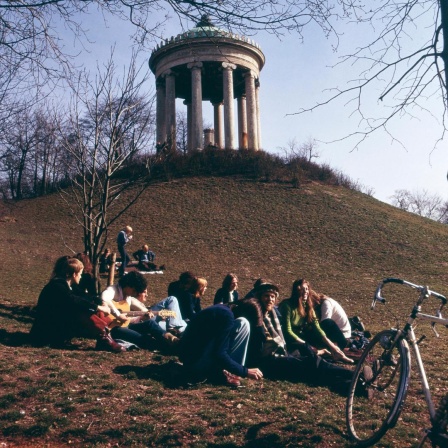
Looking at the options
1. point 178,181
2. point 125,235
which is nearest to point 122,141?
point 125,235

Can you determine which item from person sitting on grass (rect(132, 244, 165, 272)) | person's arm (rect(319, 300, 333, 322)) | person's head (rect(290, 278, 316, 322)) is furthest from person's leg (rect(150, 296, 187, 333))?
person sitting on grass (rect(132, 244, 165, 272))

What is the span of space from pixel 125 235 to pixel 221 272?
12.6ft

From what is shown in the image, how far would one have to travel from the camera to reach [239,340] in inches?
225

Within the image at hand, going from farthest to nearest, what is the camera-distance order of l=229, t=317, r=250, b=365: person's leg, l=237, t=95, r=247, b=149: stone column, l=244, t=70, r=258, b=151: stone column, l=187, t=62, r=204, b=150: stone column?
l=237, t=95, r=247, b=149: stone column
l=244, t=70, r=258, b=151: stone column
l=187, t=62, r=204, b=150: stone column
l=229, t=317, r=250, b=365: person's leg

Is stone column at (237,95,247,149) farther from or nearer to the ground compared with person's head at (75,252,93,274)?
farther from the ground

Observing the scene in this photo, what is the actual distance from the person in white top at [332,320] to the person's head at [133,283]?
2.51m

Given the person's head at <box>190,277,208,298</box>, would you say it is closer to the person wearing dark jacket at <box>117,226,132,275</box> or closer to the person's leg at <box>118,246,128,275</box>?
the person wearing dark jacket at <box>117,226,132,275</box>

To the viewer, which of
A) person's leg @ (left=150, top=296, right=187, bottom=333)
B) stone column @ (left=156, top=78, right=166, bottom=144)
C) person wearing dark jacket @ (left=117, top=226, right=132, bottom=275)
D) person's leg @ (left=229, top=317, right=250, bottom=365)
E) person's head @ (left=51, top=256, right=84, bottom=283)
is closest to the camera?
person's leg @ (left=229, top=317, right=250, bottom=365)

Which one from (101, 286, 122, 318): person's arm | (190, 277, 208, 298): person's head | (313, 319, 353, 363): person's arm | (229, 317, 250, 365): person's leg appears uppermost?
(190, 277, 208, 298): person's head

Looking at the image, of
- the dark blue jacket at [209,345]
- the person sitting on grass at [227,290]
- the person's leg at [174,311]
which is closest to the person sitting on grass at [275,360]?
the dark blue jacket at [209,345]

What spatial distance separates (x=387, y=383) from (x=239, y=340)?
1.90 metres

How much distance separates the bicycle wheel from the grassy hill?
168mm

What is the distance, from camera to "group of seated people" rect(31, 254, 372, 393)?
5.54m

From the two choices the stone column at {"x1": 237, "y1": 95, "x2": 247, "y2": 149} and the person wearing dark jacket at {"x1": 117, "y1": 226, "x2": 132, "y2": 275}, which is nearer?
the person wearing dark jacket at {"x1": 117, "y1": 226, "x2": 132, "y2": 275}
